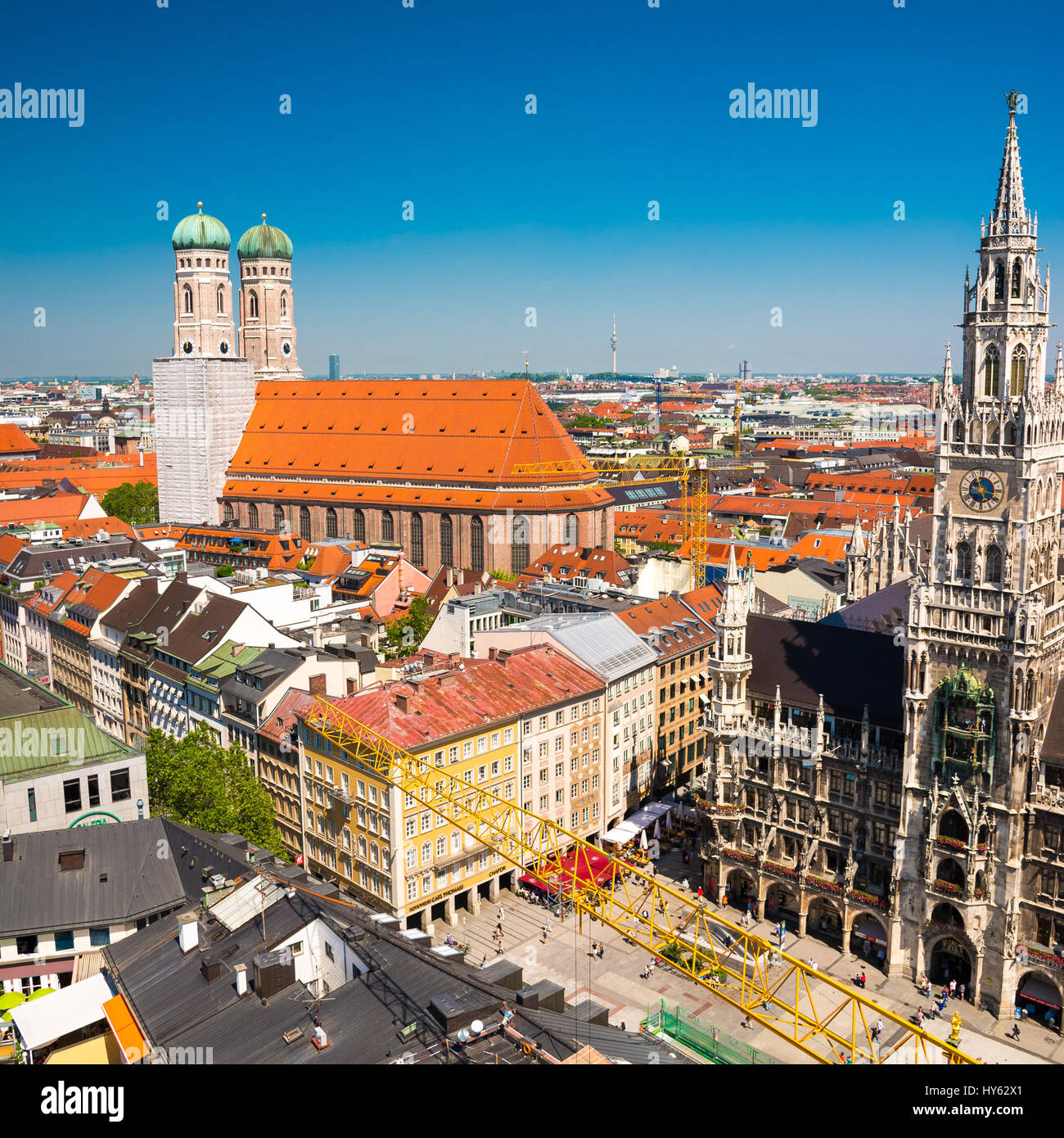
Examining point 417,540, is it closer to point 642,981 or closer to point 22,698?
point 22,698

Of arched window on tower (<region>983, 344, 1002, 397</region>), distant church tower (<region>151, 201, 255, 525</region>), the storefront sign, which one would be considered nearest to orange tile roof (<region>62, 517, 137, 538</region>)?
distant church tower (<region>151, 201, 255, 525</region>)

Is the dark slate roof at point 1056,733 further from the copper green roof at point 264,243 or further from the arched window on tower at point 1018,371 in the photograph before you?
the copper green roof at point 264,243

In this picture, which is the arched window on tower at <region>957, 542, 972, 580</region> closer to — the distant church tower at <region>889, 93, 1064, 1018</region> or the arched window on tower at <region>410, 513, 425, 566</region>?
the distant church tower at <region>889, 93, 1064, 1018</region>

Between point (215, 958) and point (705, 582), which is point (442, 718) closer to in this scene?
point (215, 958)

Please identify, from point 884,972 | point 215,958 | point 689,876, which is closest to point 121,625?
point 689,876

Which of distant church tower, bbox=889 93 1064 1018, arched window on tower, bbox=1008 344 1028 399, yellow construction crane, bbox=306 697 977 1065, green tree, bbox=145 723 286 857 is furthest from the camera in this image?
green tree, bbox=145 723 286 857

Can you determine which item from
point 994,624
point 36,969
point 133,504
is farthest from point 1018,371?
point 133,504
